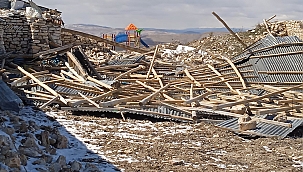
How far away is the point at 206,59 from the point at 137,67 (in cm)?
582

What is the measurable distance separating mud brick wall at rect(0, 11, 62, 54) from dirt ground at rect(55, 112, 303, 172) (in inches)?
229

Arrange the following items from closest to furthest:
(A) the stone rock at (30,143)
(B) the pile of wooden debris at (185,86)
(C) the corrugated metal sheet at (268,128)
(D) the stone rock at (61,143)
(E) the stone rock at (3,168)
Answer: (E) the stone rock at (3,168)
(A) the stone rock at (30,143)
(D) the stone rock at (61,143)
(C) the corrugated metal sheet at (268,128)
(B) the pile of wooden debris at (185,86)

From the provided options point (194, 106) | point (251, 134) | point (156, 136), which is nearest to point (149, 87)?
point (194, 106)

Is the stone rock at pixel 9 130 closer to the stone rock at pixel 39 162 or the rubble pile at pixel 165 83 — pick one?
the stone rock at pixel 39 162

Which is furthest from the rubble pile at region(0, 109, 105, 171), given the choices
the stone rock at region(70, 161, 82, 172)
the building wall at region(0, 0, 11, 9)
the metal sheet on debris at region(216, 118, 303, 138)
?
the building wall at region(0, 0, 11, 9)

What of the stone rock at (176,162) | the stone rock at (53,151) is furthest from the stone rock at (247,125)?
the stone rock at (53,151)

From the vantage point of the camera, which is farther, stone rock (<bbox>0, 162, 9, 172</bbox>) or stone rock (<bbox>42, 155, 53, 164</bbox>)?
stone rock (<bbox>42, 155, 53, 164</bbox>)

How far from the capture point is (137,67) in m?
12.4

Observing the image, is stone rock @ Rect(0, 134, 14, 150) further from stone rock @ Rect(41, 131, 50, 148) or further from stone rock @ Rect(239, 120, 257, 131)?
stone rock @ Rect(239, 120, 257, 131)

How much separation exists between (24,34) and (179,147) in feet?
28.7

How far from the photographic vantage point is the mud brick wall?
1318 cm

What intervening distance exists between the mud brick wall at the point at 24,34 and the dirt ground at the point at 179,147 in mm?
5819

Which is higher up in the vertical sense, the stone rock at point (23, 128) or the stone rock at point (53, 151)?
the stone rock at point (23, 128)

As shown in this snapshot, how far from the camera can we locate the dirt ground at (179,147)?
18.7 ft
